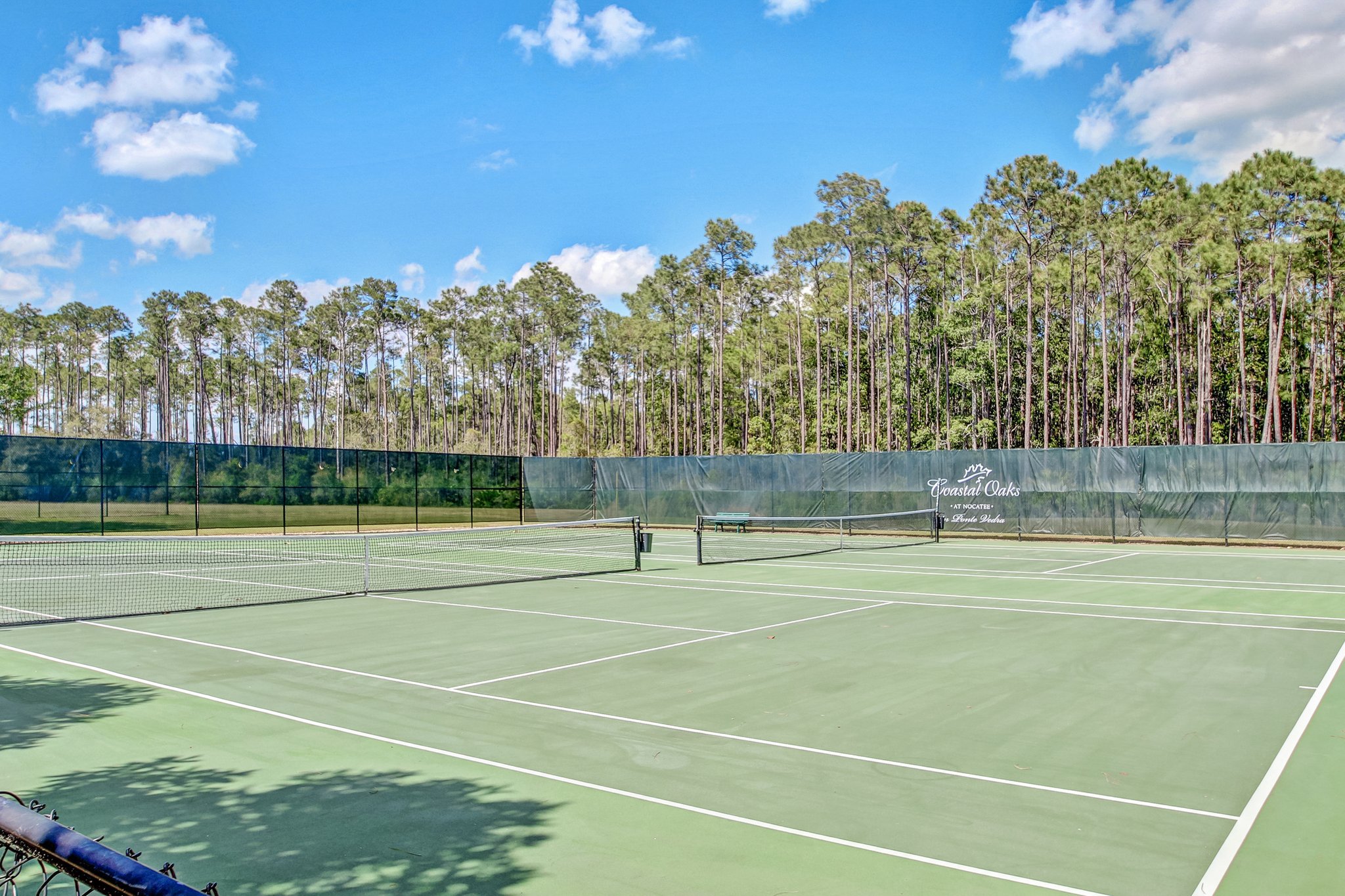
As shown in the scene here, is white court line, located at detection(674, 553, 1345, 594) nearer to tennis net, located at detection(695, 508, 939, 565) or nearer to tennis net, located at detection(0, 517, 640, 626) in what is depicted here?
tennis net, located at detection(695, 508, 939, 565)

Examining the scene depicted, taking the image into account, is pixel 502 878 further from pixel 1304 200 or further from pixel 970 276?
pixel 970 276

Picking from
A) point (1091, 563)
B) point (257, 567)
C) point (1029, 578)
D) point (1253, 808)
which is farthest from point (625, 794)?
point (1091, 563)

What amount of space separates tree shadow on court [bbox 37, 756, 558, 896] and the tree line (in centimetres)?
4514

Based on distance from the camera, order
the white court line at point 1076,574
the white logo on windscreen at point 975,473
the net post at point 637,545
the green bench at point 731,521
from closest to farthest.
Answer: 1. the white court line at point 1076,574
2. the net post at point 637,545
3. the white logo on windscreen at point 975,473
4. the green bench at point 731,521

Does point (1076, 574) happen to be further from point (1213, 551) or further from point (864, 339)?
point (864, 339)

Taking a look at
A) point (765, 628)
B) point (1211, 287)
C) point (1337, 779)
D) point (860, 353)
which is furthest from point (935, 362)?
point (1337, 779)

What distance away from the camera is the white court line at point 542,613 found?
39.3 feet

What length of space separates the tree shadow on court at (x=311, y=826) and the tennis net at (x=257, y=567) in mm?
6728

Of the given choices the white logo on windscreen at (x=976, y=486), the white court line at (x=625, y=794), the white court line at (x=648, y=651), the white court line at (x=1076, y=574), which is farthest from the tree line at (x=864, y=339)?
Result: the white court line at (x=625, y=794)

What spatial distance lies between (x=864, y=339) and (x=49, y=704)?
2597 inches

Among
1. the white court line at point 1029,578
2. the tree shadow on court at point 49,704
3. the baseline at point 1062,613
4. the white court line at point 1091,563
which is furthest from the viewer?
the white court line at point 1091,563

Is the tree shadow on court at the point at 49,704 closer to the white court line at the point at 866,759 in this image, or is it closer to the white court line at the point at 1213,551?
the white court line at the point at 866,759

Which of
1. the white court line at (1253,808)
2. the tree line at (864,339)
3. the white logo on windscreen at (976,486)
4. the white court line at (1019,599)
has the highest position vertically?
the tree line at (864,339)

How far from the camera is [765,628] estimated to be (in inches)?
470
